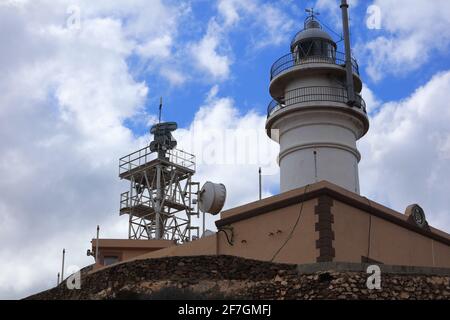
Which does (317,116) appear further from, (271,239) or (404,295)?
(404,295)

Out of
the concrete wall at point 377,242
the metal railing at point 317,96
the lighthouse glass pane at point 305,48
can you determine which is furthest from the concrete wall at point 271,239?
the lighthouse glass pane at point 305,48

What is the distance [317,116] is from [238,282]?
11.2m

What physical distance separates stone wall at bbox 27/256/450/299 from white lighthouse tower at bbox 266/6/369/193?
9022mm

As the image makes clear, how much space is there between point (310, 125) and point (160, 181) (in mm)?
13745

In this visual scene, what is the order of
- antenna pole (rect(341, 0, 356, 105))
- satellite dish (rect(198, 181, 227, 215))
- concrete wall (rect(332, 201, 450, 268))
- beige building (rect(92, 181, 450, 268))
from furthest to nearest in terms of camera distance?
antenna pole (rect(341, 0, 356, 105))
satellite dish (rect(198, 181, 227, 215))
concrete wall (rect(332, 201, 450, 268))
beige building (rect(92, 181, 450, 268))

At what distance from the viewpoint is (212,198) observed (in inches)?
1163

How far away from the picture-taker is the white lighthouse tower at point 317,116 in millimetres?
31281

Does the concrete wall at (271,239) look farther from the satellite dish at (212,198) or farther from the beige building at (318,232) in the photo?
the satellite dish at (212,198)

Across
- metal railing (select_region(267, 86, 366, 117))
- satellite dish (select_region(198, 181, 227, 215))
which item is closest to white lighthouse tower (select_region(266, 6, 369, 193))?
metal railing (select_region(267, 86, 366, 117))

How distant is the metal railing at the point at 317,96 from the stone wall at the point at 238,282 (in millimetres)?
10836

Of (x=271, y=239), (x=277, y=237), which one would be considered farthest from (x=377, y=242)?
(x=271, y=239)

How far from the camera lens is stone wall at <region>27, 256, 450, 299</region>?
20875mm

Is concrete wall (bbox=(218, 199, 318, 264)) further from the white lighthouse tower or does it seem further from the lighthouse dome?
the lighthouse dome
